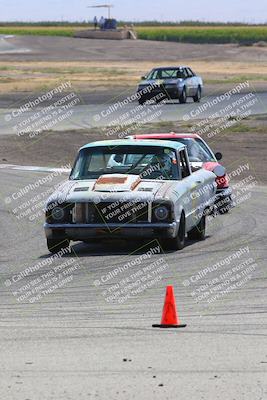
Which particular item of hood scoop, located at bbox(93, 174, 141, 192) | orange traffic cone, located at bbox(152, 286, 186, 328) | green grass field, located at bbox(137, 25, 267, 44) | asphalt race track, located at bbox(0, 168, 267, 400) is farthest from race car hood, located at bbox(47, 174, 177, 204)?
green grass field, located at bbox(137, 25, 267, 44)

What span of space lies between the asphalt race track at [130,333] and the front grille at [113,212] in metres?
0.43

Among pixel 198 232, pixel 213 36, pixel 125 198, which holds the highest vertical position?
pixel 125 198

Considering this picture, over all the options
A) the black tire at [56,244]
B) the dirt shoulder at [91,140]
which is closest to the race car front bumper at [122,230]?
the black tire at [56,244]

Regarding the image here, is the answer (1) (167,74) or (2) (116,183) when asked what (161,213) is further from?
(1) (167,74)

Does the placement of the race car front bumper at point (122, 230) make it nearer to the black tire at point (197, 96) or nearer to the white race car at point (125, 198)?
the white race car at point (125, 198)

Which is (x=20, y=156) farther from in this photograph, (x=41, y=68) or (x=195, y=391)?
(x=41, y=68)

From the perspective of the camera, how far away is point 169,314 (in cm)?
920

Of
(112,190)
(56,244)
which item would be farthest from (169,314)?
(56,244)

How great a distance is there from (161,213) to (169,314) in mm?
5060

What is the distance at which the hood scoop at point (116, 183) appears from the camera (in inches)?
564

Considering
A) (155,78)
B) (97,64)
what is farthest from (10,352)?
(97,64)

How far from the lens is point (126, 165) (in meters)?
15.3

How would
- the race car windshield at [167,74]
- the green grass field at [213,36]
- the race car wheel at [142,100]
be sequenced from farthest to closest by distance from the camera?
the green grass field at [213,36] → the race car windshield at [167,74] → the race car wheel at [142,100]

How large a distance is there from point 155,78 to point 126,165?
32.3 m
